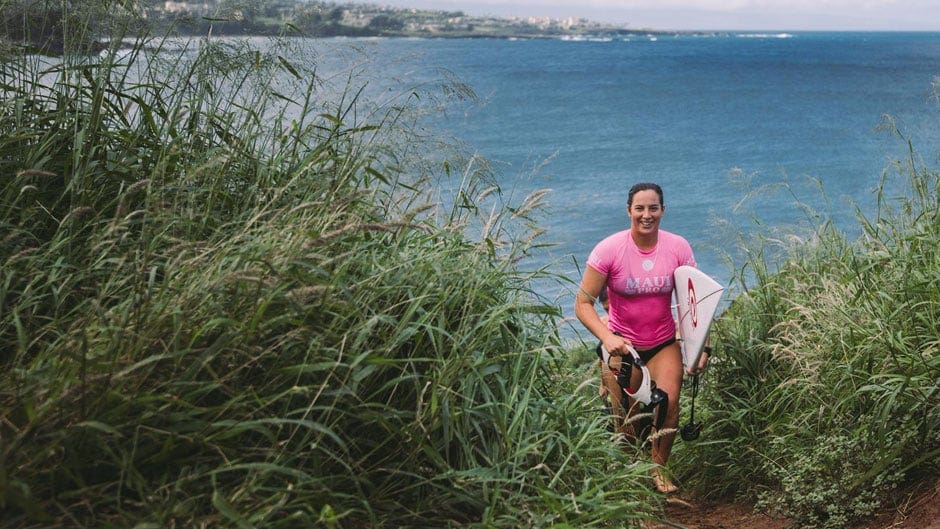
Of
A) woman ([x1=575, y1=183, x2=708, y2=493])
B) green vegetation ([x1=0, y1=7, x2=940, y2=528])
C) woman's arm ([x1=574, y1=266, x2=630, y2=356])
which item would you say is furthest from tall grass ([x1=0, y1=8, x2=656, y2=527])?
woman ([x1=575, y1=183, x2=708, y2=493])

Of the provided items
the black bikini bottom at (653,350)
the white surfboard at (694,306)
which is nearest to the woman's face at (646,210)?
the white surfboard at (694,306)

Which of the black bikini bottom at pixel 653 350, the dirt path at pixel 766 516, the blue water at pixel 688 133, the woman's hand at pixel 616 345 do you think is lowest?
the blue water at pixel 688 133

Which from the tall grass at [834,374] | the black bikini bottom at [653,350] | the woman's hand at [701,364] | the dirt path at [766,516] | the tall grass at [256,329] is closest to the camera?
the tall grass at [256,329]

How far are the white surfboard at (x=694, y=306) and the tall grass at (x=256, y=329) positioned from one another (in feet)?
4.19

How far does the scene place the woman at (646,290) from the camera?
5781 mm

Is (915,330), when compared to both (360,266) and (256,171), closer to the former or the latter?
(360,266)

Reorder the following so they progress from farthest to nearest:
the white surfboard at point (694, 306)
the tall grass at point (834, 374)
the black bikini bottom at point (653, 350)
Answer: the black bikini bottom at point (653, 350) → the white surfboard at point (694, 306) → the tall grass at point (834, 374)

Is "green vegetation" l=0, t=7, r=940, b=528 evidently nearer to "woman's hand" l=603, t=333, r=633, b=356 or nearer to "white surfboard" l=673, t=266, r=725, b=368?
"white surfboard" l=673, t=266, r=725, b=368

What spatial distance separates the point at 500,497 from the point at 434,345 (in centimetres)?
59

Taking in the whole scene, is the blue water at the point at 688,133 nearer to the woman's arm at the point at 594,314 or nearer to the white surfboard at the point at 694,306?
the woman's arm at the point at 594,314

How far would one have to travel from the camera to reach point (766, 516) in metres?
5.29

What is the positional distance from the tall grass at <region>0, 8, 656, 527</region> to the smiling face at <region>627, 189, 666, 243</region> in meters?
1.17

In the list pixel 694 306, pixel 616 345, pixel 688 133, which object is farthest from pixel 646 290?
pixel 688 133

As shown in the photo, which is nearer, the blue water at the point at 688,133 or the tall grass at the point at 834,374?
the tall grass at the point at 834,374
